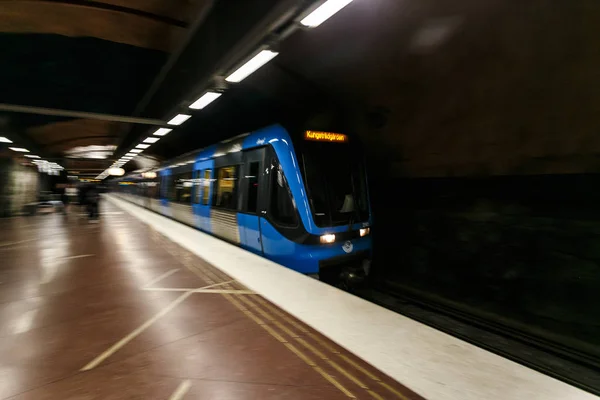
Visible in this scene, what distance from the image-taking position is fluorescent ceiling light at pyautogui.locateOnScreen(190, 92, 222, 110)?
20.2 feet

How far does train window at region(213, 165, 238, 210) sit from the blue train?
0.14 feet

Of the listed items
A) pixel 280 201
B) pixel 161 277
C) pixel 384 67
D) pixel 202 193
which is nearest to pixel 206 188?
pixel 202 193

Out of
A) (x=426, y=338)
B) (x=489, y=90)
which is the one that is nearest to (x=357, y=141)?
(x=489, y=90)

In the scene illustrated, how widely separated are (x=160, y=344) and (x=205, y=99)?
4.65 metres

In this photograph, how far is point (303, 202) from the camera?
556 cm

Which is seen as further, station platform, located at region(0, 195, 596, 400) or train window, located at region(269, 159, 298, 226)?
→ train window, located at region(269, 159, 298, 226)

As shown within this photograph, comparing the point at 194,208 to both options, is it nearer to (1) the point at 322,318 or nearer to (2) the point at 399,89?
(2) the point at 399,89

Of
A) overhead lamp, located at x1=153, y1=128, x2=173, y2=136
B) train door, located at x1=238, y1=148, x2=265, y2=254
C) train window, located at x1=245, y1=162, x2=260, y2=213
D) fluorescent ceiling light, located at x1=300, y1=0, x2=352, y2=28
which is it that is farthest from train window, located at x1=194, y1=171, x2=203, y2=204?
fluorescent ceiling light, located at x1=300, y1=0, x2=352, y2=28

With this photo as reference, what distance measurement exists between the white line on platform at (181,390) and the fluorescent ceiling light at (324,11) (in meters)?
3.25

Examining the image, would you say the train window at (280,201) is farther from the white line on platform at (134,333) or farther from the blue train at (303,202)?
the white line on platform at (134,333)

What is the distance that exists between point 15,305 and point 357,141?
18.2 feet

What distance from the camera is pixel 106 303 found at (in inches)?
163

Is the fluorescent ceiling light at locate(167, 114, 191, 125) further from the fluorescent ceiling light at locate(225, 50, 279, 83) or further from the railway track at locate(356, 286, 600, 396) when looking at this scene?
the railway track at locate(356, 286, 600, 396)

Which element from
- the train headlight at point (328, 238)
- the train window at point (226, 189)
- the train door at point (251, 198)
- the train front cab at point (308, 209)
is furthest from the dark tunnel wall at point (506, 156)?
the train window at point (226, 189)
